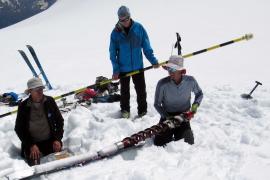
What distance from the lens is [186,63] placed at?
15812 mm

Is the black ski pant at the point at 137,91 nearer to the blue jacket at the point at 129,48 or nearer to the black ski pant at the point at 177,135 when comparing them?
the blue jacket at the point at 129,48

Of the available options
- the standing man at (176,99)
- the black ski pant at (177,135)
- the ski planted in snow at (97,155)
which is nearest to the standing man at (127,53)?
the standing man at (176,99)

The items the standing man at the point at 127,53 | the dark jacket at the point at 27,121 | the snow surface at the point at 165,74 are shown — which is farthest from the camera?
the standing man at the point at 127,53

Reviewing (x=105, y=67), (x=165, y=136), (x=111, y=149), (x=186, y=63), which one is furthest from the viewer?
(x=105, y=67)

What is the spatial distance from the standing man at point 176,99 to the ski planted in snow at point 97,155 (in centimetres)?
15

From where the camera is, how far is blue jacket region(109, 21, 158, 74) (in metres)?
8.08

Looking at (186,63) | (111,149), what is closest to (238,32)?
(186,63)

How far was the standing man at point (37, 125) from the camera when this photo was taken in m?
6.48

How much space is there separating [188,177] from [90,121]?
10.5 feet

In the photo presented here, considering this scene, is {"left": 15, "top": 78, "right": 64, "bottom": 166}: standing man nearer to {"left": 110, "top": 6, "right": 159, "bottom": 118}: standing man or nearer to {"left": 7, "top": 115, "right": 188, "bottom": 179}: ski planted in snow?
{"left": 7, "top": 115, "right": 188, "bottom": 179}: ski planted in snow

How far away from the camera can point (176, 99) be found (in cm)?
707

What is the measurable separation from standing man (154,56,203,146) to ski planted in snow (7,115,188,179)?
0.48 feet

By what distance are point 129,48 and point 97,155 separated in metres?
2.78

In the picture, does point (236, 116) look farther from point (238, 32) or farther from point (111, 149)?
point (238, 32)
